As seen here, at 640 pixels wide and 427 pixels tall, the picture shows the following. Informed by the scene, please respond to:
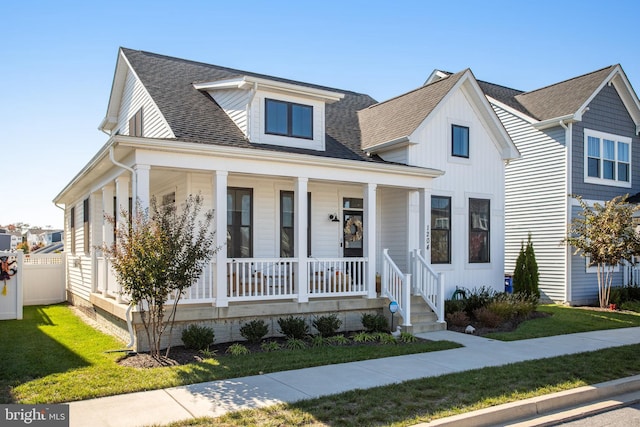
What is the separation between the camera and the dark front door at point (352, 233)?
46.5 ft

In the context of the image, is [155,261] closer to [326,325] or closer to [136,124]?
[326,325]

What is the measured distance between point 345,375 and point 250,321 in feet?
10.6

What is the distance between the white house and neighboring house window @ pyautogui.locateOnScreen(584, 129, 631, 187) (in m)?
4.21

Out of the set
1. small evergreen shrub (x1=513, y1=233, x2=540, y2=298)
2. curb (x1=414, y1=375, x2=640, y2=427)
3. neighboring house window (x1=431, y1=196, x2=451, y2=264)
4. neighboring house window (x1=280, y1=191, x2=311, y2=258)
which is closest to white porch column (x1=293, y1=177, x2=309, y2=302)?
neighboring house window (x1=280, y1=191, x2=311, y2=258)

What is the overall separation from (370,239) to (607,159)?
38.7ft

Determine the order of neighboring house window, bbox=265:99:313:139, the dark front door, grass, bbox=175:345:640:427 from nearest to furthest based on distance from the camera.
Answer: grass, bbox=175:345:640:427, neighboring house window, bbox=265:99:313:139, the dark front door

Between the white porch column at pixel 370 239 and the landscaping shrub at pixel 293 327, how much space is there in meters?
2.10

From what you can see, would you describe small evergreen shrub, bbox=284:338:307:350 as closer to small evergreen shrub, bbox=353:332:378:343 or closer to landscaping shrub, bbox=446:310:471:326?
small evergreen shrub, bbox=353:332:378:343

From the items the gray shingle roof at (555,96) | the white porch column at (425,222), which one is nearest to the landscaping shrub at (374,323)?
the white porch column at (425,222)

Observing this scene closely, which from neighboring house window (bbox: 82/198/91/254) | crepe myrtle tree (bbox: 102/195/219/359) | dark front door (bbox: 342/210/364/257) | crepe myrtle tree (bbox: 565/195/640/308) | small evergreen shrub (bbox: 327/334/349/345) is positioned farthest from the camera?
crepe myrtle tree (bbox: 565/195/640/308)

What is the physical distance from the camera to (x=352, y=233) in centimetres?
1430

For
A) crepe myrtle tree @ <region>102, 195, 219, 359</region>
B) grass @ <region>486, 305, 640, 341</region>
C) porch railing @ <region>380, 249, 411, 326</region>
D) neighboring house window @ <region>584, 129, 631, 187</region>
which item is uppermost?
neighboring house window @ <region>584, 129, 631, 187</region>

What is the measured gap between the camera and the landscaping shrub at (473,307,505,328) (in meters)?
12.3

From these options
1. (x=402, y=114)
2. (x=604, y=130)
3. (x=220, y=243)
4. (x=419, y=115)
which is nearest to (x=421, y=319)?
(x=220, y=243)
